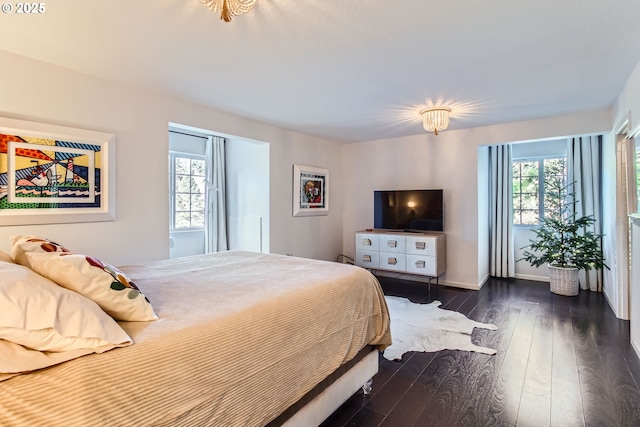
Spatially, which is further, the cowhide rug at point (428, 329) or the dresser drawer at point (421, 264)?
the dresser drawer at point (421, 264)

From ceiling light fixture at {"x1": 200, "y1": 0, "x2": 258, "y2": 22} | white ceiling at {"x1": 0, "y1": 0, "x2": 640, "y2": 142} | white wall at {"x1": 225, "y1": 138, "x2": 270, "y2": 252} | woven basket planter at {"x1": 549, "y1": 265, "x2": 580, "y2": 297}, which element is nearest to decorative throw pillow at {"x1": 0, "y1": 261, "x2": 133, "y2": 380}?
ceiling light fixture at {"x1": 200, "y1": 0, "x2": 258, "y2": 22}

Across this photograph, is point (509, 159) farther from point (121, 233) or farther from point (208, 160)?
point (121, 233)

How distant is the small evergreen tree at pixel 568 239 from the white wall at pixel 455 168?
0.82m

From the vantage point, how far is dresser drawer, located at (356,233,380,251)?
4.78 meters

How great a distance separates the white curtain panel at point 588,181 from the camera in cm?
440

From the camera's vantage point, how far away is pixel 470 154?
4438 mm

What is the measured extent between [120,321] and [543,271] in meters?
5.81

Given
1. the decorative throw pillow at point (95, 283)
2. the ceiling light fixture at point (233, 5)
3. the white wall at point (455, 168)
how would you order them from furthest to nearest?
the white wall at point (455, 168)
the ceiling light fixture at point (233, 5)
the decorative throw pillow at point (95, 283)

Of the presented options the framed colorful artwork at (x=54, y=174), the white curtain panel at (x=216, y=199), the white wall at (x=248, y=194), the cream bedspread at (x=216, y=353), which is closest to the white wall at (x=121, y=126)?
the framed colorful artwork at (x=54, y=174)

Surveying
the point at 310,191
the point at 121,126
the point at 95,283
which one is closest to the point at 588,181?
the point at 310,191

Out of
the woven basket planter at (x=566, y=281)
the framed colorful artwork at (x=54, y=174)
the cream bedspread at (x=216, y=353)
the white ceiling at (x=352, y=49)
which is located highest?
the white ceiling at (x=352, y=49)

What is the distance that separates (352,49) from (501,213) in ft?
13.8

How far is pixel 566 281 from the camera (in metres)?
4.13

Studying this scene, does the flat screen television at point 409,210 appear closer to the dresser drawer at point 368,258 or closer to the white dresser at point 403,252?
the white dresser at point 403,252
